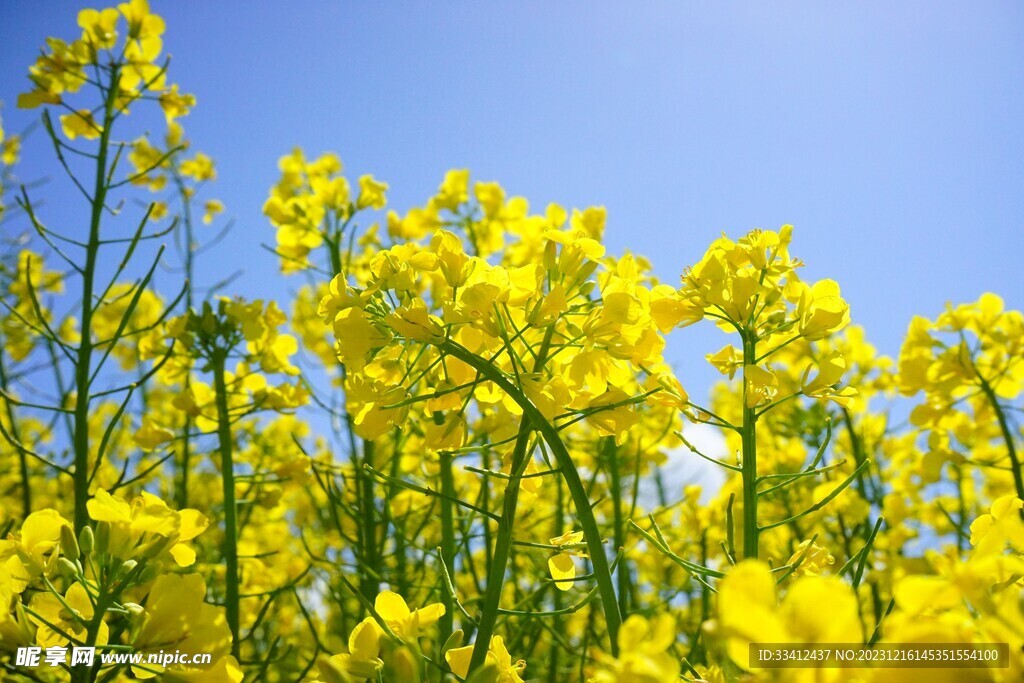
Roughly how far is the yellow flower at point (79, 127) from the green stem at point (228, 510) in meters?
0.79

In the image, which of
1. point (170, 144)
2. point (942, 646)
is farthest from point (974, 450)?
point (170, 144)

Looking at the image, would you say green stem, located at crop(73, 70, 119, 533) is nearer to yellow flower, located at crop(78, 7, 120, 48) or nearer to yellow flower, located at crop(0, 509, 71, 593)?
yellow flower, located at crop(78, 7, 120, 48)

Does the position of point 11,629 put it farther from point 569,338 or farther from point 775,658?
point 775,658

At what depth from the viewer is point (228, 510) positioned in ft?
7.33

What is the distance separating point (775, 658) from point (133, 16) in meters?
2.64

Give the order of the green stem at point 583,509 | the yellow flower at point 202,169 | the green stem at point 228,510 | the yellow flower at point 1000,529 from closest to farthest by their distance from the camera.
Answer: the yellow flower at point 1000,529 < the green stem at point 583,509 < the green stem at point 228,510 < the yellow flower at point 202,169

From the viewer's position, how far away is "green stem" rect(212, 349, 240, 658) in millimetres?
2113

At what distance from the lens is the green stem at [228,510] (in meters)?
2.11

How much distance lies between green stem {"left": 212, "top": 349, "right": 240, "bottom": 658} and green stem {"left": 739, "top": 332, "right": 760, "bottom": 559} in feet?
4.64

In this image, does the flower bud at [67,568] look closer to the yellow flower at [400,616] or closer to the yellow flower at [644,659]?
the yellow flower at [400,616]

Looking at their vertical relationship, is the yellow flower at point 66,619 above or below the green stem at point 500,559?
below

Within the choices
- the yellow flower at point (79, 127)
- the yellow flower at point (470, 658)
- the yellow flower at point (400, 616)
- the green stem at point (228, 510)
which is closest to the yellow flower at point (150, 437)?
the green stem at point (228, 510)

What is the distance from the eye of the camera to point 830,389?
4.52 feet

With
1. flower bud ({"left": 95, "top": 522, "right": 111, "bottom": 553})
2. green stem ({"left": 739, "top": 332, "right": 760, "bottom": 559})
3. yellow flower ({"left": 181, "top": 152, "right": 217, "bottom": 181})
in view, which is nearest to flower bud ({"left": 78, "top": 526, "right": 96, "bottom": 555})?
flower bud ({"left": 95, "top": 522, "right": 111, "bottom": 553})
